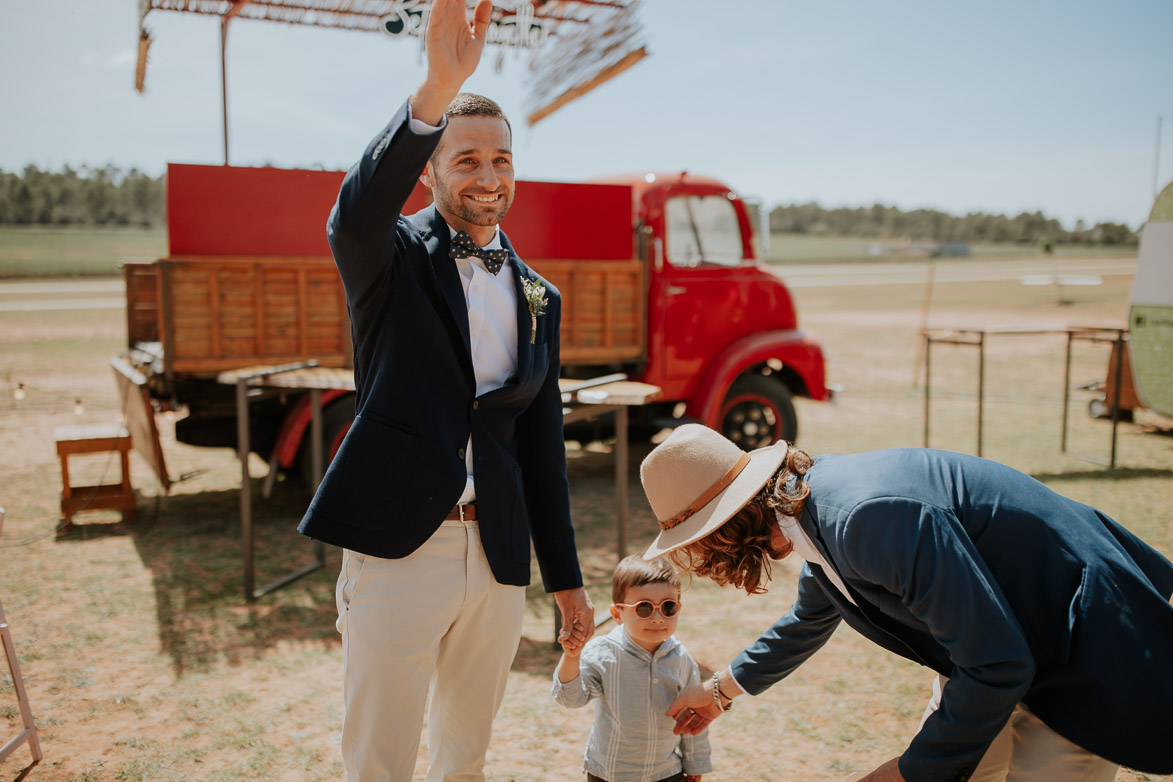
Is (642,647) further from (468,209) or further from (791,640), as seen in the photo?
(468,209)

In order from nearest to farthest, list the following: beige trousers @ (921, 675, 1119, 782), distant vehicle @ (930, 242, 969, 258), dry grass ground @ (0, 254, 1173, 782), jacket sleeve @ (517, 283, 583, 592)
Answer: beige trousers @ (921, 675, 1119, 782) → jacket sleeve @ (517, 283, 583, 592) → dry grass ground @ (0, 254, 1173, 782) → distant vehicle @ (930, 242, 969, 258)

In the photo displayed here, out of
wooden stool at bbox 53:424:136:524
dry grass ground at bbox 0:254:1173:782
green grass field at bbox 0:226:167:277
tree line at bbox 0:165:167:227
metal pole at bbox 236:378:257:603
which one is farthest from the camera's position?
green grass field at bbox 0:226:167:277

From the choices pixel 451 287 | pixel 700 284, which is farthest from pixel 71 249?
pixel 451 287

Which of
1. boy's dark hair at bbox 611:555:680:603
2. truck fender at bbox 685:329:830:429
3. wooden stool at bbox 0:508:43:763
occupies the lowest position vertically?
wooden stool at bbox 0:508:43:763

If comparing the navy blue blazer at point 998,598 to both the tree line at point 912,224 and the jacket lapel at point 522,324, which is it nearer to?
the jacket lapel at point 522,324

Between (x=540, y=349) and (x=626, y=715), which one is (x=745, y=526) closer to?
(x=540, y=349)

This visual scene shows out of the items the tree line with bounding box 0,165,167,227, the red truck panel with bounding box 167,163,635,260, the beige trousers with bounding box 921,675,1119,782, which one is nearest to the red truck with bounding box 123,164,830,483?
the red truck panel with bounding box 167,163,635,260

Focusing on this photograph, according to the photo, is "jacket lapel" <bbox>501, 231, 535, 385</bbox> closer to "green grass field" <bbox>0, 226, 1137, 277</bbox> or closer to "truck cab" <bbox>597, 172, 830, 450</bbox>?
"truck cab" <bbox>597, 172, 830, 450</bbox>

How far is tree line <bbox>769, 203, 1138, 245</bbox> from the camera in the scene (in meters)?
80.2

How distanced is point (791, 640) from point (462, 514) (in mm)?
931

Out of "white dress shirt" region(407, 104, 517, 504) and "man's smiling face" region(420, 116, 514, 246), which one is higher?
"man's smiling face" region(420, 116, 514, 246)

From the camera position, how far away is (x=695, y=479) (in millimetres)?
1851

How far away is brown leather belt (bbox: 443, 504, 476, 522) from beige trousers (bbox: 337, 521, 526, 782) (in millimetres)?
10

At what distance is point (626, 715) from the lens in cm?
252
